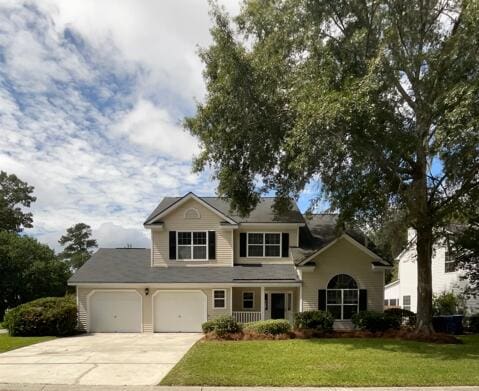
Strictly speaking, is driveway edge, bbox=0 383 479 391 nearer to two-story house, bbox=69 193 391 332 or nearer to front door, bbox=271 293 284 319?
two-story house, bbox=69 193 391 332

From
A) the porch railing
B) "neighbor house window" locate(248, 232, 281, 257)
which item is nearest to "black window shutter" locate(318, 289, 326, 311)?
the porch railing

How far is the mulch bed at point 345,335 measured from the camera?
1853cm

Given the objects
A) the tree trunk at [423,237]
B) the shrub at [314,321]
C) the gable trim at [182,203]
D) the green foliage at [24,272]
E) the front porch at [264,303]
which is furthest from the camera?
the green foliage at [24,272]

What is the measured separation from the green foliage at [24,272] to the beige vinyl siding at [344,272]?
26.9 metres

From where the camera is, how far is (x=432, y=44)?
17.9 meters

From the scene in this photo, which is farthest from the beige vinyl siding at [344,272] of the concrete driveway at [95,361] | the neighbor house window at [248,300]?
the concrete driveway at [95,361]

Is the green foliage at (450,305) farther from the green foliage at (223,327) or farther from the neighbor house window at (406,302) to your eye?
the green foliage at (223,327)

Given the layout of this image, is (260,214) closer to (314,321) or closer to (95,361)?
(314,321)

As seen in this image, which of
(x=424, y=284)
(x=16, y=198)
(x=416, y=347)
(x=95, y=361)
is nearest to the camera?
(x=95, y=361)

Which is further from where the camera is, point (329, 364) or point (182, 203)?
point (182, 203)

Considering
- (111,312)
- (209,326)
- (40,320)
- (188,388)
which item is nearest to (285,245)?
(209,326)

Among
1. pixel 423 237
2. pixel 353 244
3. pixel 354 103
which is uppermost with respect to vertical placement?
pixel 354 103

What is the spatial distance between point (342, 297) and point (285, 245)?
4.48m

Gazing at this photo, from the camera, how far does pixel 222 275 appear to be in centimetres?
2500
